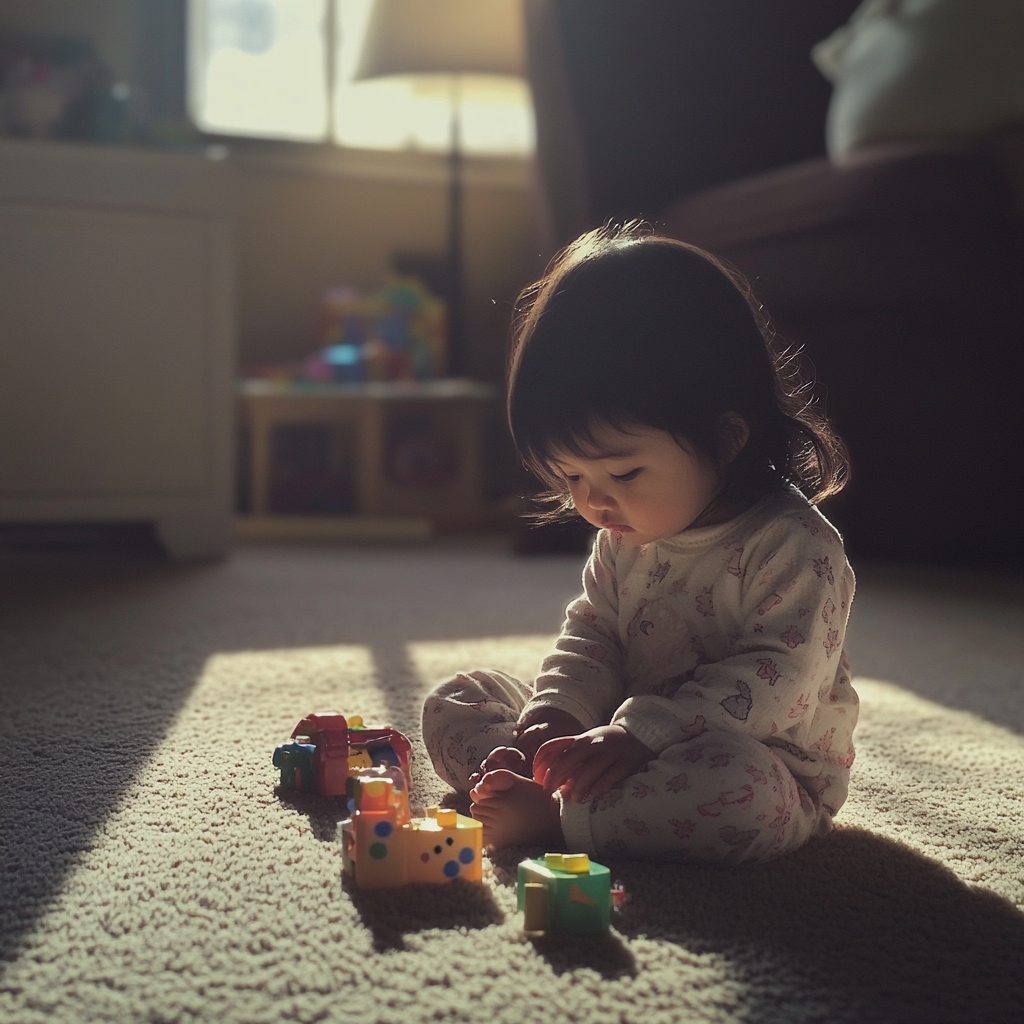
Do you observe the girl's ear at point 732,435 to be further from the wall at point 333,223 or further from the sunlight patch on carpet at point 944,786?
the wall at point 333,223

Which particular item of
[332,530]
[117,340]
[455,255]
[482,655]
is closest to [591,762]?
[482,655]

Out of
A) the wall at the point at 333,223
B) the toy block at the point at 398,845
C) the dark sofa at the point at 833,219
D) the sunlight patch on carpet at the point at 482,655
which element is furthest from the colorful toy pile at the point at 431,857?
the wall at the point at 333,223

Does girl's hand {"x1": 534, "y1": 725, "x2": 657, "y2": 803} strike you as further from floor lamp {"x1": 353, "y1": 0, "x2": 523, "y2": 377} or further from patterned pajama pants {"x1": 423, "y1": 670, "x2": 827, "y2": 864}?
floor lamp {"x1": 353, "y1": 0, "x2": 523, "y2": 377}

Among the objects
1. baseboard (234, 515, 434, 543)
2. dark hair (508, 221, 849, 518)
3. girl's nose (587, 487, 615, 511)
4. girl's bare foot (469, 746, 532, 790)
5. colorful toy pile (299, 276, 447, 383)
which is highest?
dark hair (508, 221, 849, 518)

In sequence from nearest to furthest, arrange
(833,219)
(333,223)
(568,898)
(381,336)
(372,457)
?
(568,898)
(833,219)
(372,457)
(381,336)
(333,223)

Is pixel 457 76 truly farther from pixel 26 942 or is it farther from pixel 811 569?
pixel 26 942

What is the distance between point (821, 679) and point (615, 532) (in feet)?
0.47

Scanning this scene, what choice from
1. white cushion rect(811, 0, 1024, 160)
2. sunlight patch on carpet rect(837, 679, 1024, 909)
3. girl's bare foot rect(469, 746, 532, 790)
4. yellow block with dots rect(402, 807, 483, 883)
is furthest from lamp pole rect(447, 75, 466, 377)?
yellow block with dots rect(402, 807, 483, 883)

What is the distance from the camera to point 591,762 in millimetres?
625

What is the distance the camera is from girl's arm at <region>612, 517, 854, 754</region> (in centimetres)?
63

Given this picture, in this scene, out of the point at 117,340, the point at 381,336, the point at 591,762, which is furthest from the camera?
the point at 381,336

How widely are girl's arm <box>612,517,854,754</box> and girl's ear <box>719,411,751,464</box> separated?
0.05m

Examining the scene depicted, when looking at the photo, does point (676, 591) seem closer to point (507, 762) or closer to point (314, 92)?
point (507, 762)

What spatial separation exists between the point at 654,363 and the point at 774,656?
6.6 inches
